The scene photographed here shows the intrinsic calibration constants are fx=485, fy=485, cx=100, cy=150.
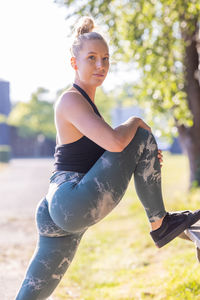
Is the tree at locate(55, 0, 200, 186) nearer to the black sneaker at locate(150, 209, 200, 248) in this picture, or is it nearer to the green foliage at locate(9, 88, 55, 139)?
the black sneaker at locate(150, 209, 200, 248)

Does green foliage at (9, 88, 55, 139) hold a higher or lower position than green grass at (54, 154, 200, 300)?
lower

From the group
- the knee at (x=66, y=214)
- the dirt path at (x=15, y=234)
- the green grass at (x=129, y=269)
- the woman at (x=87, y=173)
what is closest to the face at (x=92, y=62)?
the woman at (x=87, y=173)

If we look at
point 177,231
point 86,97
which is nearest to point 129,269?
point 177,231

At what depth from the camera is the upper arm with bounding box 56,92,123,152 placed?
251 centimetres

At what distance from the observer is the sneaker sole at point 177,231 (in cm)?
280

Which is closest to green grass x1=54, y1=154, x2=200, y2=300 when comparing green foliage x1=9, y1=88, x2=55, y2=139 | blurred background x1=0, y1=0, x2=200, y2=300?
blurred background x1=0, y1=0, x2=200, y2=300

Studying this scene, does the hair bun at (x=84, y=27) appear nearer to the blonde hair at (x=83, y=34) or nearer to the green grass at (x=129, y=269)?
the blonde hair at (x=83, y=34)

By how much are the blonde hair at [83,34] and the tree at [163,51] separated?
145 inches

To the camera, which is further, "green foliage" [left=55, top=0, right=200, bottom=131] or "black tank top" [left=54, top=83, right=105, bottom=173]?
"green foliage" [left=55, top=0, right=200, bottom=131]

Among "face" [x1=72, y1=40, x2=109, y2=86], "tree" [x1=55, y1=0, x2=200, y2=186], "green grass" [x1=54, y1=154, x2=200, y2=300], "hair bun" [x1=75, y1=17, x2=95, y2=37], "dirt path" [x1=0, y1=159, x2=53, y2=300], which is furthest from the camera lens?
"tree" [x1=55, y1=0, x2=200, y2=186]

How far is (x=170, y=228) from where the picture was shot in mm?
2826

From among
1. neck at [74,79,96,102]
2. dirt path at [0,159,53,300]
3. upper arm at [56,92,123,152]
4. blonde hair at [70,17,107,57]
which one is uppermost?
blonde hair at [70,17,107,57]

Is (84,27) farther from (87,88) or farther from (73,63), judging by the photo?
(87,88)

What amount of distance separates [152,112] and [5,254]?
5.53 metres
